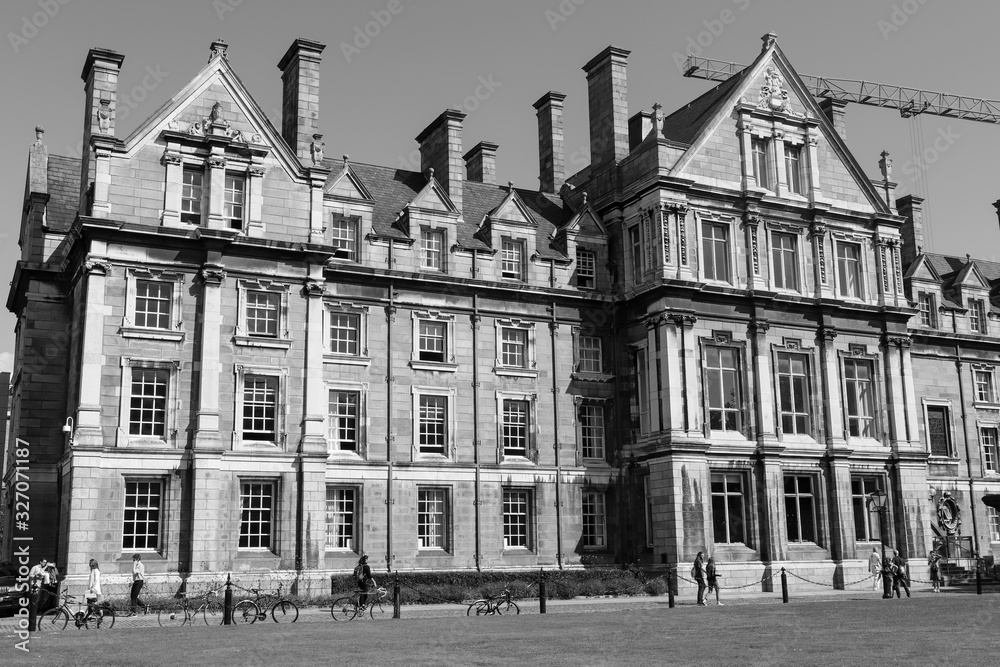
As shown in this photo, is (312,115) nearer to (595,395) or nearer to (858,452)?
(595,395)

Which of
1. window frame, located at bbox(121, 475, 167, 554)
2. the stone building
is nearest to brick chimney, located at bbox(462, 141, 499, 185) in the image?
the stone building

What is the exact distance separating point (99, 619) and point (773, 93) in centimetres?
3471

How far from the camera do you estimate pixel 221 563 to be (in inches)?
1330

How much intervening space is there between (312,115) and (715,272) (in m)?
17.4

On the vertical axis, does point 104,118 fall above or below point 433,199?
above

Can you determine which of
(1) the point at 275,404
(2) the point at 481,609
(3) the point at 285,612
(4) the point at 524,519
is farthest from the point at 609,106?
(3) the point at 285,612

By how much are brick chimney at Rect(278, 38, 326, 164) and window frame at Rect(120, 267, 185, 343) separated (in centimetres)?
766

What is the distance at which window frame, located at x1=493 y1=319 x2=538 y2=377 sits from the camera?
41.6m

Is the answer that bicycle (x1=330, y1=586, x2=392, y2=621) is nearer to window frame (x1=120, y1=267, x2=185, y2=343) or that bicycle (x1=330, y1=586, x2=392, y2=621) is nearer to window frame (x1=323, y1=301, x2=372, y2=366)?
window frame (x1=323, y1=301, x2=372, y2=366)

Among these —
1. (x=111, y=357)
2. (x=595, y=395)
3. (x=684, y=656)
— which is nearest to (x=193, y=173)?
(x=111, y=357)

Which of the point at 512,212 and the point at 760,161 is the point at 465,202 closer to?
the point at 512,212

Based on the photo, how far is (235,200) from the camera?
A: 37.0 m

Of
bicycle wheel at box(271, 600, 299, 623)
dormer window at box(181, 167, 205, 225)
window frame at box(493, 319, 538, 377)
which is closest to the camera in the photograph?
bicycle wheel at box(271, 600, 299, 623)

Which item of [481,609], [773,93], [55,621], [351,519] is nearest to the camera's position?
[55,621]
